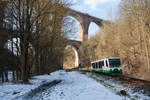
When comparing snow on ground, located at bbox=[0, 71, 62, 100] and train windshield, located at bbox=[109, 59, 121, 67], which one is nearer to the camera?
snow on ground, located at bbox=[0, 71, 62, 100]

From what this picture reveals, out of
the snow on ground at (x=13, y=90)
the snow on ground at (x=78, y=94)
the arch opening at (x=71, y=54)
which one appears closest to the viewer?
the snow on ground at (x=78, y=94)

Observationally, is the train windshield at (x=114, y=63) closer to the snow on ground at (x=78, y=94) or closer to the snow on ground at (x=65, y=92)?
the snow on ground at (x=65, y=92)

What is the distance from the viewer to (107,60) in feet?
55.8

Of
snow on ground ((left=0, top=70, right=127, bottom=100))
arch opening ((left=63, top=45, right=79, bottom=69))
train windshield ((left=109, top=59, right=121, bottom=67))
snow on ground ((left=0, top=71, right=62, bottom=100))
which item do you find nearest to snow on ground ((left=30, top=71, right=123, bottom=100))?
snow on ground ((left=0, top=70, right=127, bottom=100))

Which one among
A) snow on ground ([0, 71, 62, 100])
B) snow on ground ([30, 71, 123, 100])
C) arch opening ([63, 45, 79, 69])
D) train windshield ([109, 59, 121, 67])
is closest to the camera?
snow on ground ([30, 71, 123, 100])

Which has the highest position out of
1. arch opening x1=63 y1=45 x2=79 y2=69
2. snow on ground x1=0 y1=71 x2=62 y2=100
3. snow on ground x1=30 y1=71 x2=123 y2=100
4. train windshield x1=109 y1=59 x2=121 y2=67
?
arch opening x1=63 y1=45 x2=79 y2=69

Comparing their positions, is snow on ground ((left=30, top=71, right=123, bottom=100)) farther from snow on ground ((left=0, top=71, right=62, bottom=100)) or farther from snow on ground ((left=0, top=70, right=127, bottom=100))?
snow on ground ((left=0, top=71, right=62, bottom=100))

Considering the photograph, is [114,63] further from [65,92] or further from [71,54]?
[71,54]

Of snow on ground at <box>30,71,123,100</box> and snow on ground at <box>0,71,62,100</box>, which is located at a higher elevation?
snow on ground at <box>0,71,62,100</box>

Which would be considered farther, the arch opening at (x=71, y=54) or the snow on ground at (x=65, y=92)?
the arch opening at (x=71, y=54)

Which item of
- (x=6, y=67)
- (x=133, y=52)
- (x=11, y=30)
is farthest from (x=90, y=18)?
(x=11, y=30)

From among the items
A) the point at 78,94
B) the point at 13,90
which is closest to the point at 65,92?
the point at 78,94

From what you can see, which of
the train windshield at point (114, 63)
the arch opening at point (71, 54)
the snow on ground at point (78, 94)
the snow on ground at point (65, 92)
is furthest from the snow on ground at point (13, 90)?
the arch opening at point (71, 54)

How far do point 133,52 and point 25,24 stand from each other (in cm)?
1546
